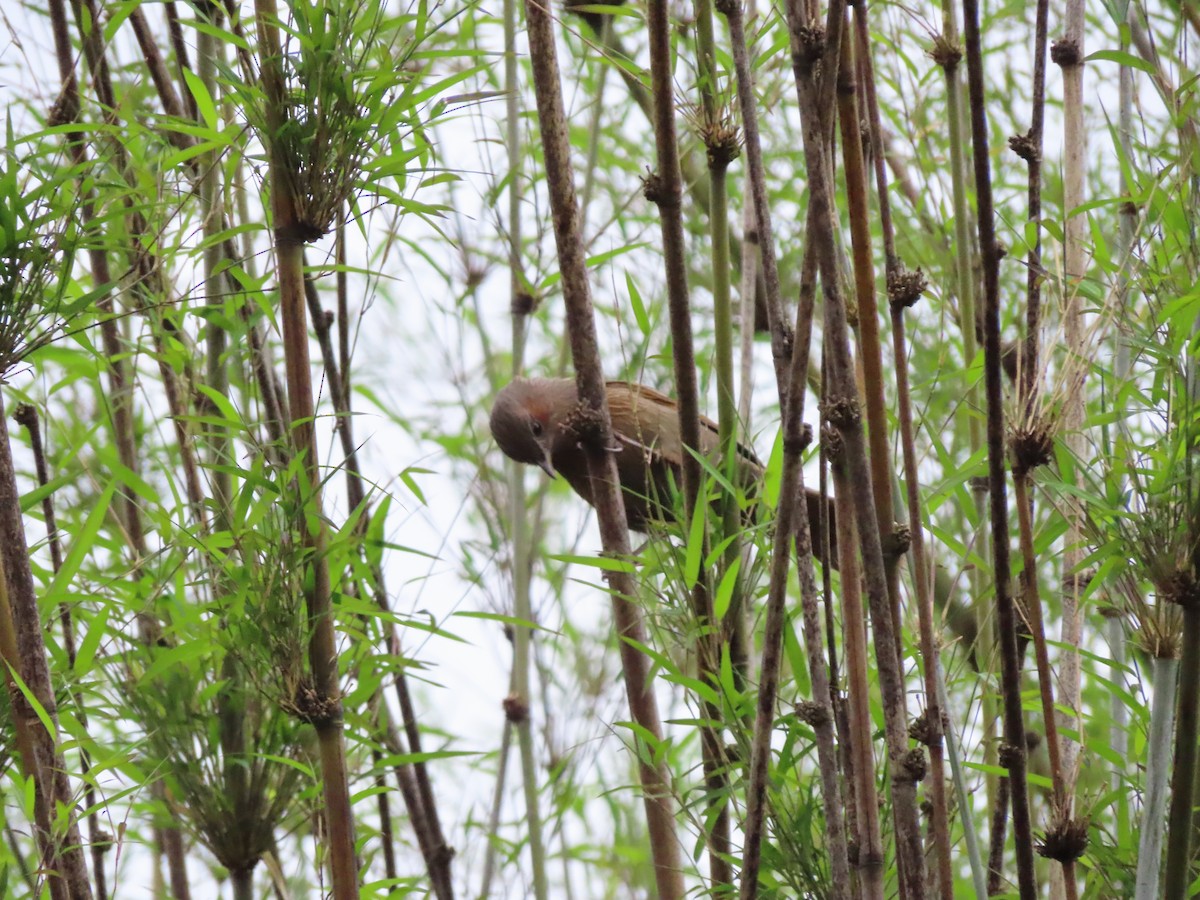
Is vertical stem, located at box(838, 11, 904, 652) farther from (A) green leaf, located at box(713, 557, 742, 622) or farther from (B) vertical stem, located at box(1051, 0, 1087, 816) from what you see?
(A) green leaf, located at box(713, 557, 742, 622)

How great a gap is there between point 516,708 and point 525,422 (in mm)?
1455

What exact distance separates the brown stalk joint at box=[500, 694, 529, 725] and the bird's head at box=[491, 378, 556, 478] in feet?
4.13

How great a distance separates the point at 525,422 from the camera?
12.3ft

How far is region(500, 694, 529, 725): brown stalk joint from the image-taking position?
7.84 feet

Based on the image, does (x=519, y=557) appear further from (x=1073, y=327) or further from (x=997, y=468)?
(x=997, y=468)

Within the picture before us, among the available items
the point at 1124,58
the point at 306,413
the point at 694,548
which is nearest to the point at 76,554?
the point at 306,413

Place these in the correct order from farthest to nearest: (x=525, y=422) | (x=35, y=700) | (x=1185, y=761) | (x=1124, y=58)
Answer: (x=525, y=422) → (x=1124, y=58) → (x=35, y=700) → (x=1185, y=761)

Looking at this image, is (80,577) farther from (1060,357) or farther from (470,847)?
(1060,357)

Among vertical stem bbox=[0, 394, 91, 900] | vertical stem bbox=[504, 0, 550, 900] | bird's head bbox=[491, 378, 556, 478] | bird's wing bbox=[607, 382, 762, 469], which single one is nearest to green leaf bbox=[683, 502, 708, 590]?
vertical stem bbox=[504, 0, 550, 900]

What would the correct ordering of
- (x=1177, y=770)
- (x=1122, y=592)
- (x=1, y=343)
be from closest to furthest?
1. (x=1177, y=770)
2. (x=1122, y=592)
3. (x=1, y=343)

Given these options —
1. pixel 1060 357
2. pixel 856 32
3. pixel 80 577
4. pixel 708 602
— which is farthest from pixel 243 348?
pixel 1060 357

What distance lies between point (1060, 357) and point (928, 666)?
5.82 ft

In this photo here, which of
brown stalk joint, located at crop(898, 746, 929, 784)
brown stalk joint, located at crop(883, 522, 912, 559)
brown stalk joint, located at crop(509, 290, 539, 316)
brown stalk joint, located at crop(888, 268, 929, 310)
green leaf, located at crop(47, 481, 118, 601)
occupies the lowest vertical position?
brown stalk joint, located at crop(898, 746, 929, 784)

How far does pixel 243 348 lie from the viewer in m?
2.25
